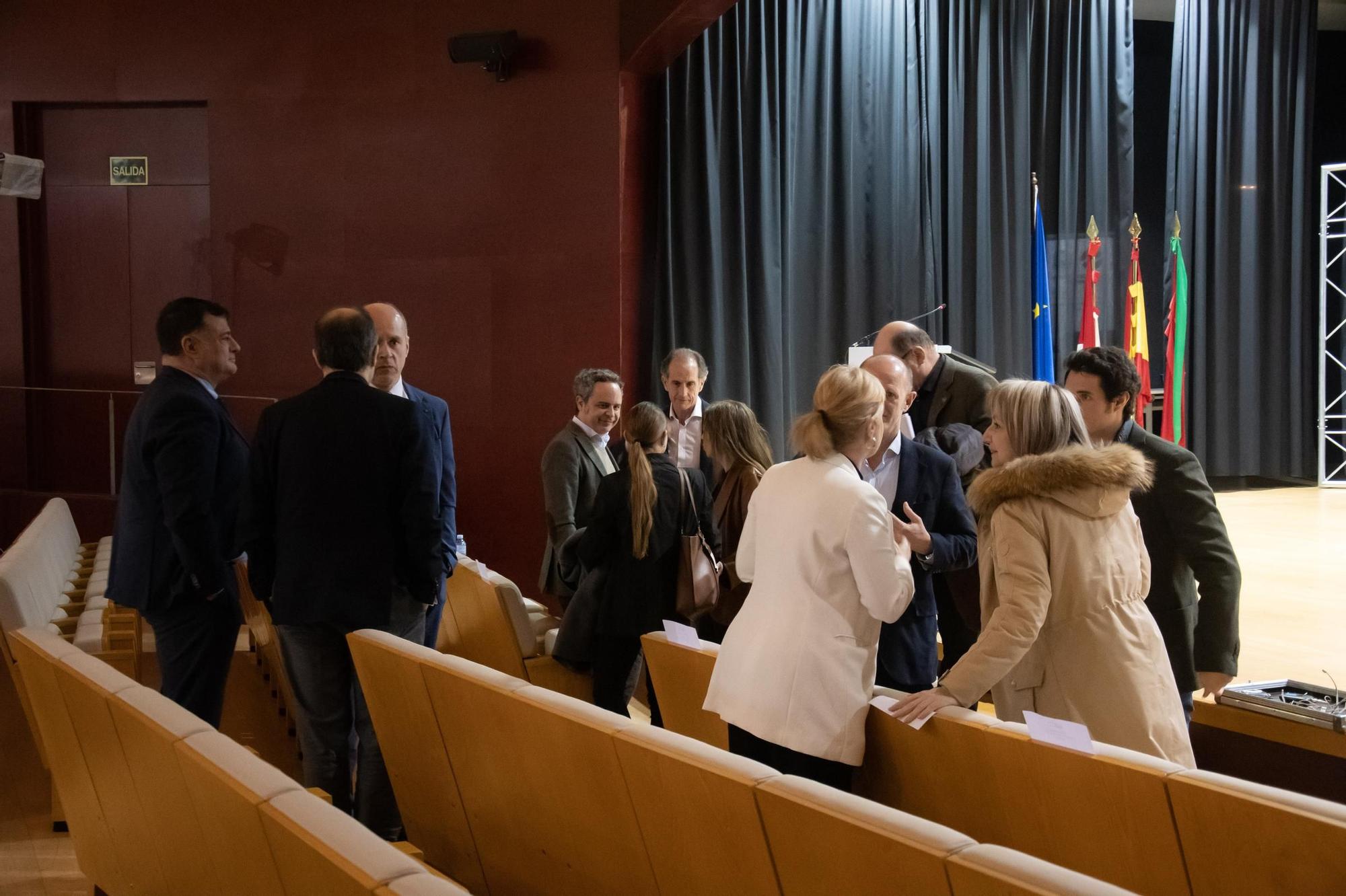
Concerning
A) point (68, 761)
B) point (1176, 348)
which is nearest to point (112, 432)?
point (68, 761)

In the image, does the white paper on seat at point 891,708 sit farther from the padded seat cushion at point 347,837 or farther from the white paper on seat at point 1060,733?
the padded seat cushion at point 347,837

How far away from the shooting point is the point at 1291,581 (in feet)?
21.3

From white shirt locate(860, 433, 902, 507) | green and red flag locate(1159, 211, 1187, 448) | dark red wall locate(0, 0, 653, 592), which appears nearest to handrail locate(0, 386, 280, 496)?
dark red wall locate(0, 0, 653, 592)

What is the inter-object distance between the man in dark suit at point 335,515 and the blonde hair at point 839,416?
967 millimetres

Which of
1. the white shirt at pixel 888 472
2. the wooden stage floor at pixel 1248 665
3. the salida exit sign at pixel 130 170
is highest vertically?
the salida exit sign at pixel 130 170

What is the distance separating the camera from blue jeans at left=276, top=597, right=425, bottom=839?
2902 millimetres

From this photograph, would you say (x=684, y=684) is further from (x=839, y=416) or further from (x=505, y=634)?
(x=505, y=634)

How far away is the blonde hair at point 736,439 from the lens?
350 centimetres

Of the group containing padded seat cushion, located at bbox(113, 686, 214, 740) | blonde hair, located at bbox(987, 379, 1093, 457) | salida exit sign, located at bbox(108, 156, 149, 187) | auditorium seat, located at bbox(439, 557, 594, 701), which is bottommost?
auditorium seat, located at bbox(439, 557, 594, 701)

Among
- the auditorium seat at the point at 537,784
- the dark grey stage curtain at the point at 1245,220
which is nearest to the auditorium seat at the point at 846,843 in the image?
the auditorium seat at the point at 537,784

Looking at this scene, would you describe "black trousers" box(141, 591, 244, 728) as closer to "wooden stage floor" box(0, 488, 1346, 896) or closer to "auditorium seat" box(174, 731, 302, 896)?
"wooden stage floor" box(0, 488, 1346, 896)

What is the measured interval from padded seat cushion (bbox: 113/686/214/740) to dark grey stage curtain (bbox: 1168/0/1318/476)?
33.0 ft

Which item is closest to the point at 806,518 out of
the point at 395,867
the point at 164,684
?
the point at 395,867

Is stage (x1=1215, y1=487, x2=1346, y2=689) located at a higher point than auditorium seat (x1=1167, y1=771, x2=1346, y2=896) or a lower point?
lower
